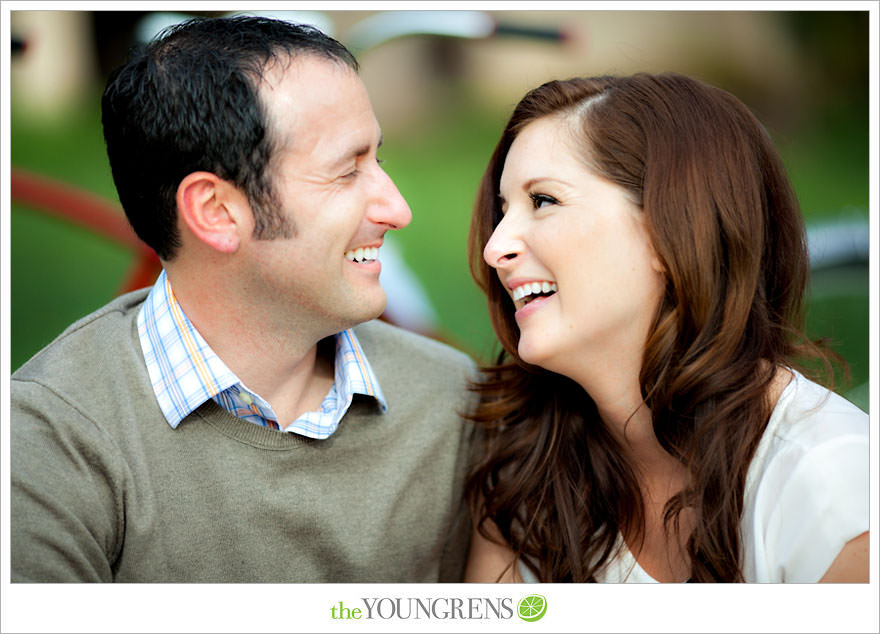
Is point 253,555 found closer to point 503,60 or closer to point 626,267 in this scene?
point 626,267

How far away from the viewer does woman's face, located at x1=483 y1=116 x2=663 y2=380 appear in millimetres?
1565

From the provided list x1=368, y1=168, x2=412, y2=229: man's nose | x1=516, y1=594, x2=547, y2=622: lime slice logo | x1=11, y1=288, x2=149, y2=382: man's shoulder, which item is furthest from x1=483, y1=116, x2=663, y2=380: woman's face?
x1=11, y1=288, x2=149, y2=382: man's shoulder

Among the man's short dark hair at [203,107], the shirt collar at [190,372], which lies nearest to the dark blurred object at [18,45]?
the man's short dark hair at [203,107]

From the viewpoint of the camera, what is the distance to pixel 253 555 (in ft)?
5.30

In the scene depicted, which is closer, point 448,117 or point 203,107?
point 203,107

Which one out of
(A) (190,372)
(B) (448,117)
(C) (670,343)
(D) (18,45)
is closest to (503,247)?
(C) (670,343)

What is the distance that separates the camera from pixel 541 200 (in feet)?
5.48

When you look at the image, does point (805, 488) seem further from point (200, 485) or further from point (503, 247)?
point (200, 485)

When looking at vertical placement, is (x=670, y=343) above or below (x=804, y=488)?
above

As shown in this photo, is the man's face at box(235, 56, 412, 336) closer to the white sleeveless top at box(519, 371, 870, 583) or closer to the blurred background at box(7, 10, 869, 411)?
the white sleeveless top at box(519, 371, 870, 583)

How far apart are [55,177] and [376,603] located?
210cm

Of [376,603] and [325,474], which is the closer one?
[376,603]

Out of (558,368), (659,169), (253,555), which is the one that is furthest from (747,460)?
(253,555)

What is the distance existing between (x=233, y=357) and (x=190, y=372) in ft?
0.44
